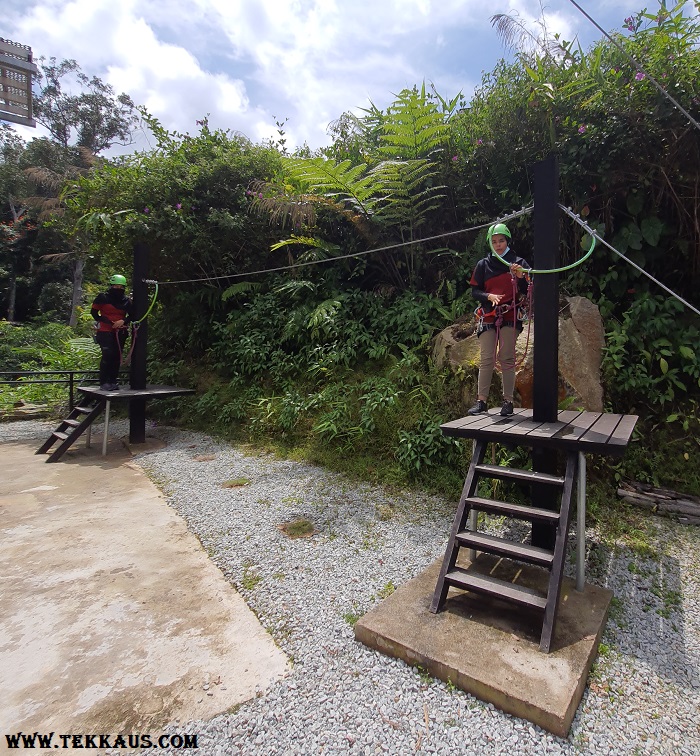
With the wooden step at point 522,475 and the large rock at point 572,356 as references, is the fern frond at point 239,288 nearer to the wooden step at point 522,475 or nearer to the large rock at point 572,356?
the large rock at point 572,356

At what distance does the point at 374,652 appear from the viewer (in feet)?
6.27

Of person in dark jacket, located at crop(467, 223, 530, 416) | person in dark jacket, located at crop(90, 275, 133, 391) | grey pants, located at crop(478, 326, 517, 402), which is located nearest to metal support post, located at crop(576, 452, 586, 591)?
person in dark jacket, located at crop(467, 223, 530, 416)

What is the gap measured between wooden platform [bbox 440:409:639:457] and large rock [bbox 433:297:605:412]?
2.19ft

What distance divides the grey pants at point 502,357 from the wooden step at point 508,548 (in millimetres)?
1177

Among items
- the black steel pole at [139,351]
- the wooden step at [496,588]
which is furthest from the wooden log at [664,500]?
the black steel pole at [139,351]

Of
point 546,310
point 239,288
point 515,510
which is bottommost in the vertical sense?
point 515,510

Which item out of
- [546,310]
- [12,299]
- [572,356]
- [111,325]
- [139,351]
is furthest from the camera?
[12,299]

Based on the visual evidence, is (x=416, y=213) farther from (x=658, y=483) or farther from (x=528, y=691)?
(x=528, y=691)

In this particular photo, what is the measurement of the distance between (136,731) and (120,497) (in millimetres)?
2704

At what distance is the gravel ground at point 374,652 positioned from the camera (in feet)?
4.88

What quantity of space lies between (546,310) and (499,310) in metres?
0.54

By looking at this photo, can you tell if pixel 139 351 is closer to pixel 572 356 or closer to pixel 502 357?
pixel 502 357

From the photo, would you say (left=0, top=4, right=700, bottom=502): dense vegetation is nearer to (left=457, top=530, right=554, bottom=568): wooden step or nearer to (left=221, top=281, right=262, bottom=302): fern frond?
(left=221, top=281, right=262, bottom=302): fern frond

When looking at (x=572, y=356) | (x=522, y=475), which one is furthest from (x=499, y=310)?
(x=522, y=475)
